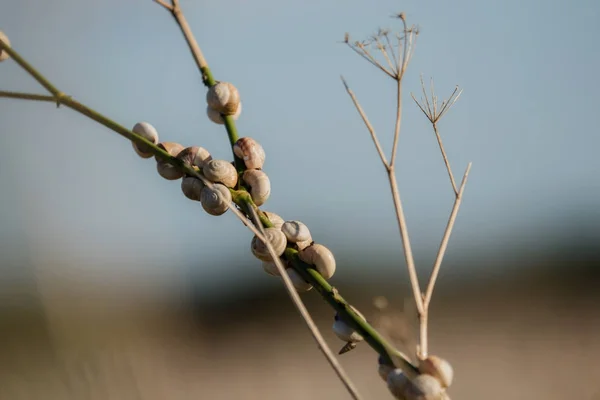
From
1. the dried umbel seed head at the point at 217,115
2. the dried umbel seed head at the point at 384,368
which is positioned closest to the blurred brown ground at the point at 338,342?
the dried umbel seed head at the point at 217,115

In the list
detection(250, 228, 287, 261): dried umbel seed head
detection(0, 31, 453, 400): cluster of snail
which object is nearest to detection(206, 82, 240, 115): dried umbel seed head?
detection(0, 31, 453, 400): cluster of snail

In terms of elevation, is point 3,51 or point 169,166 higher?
point 3,51

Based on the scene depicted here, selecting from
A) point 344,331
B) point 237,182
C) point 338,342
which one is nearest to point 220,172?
point 237,182

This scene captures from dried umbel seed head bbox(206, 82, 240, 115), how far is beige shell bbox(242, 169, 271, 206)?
56 millimetres

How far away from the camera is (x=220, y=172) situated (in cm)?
61

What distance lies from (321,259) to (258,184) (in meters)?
0.08

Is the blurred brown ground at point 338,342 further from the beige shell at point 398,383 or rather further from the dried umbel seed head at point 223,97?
the beige shell at point 398,383

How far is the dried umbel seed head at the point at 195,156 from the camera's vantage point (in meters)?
0.63

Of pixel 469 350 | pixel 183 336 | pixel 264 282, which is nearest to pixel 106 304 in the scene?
pixel 183 336

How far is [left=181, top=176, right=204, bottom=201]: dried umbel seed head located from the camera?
0.62 m

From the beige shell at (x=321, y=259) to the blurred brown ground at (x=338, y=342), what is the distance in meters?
2.07

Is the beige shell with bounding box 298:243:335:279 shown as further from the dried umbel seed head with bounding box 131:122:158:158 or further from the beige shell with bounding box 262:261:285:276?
the dried umbel seed head with bounding box 131:122:158:158

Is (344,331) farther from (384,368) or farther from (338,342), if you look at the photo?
(338,342)

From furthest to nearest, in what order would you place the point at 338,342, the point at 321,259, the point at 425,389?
the point at 338,342 → the point at 321,259 → the point at 425,389
